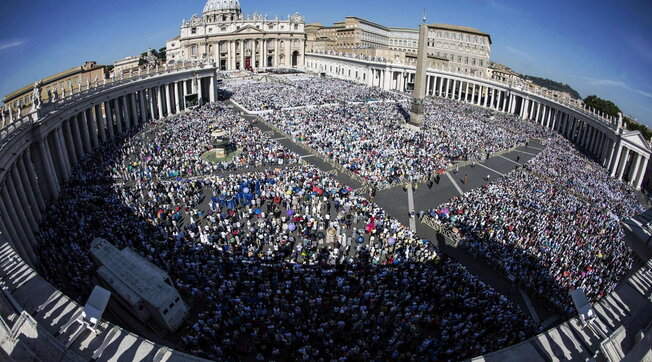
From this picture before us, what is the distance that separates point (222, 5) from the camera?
459 ft

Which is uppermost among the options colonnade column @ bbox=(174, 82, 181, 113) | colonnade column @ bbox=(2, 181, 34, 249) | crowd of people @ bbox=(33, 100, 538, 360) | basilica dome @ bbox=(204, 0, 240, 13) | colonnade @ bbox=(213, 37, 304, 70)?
basilica dome @ bbox=(204, 0, 240, 13)

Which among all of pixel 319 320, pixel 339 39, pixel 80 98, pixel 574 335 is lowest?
pixel 319 320

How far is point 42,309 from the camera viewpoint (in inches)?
488

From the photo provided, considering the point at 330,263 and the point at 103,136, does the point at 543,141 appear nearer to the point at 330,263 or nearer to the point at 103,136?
the point at 330,263

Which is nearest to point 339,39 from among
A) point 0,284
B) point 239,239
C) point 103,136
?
point 103,136

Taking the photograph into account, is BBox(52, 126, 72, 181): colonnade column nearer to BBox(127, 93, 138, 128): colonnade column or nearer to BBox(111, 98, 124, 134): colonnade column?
BBox(111, 98, 124, 134): colonnade column

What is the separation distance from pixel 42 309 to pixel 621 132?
53.2 m

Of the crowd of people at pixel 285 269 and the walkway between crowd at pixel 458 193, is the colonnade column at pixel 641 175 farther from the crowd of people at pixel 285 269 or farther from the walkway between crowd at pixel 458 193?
the crowd of people at pixel 285 269

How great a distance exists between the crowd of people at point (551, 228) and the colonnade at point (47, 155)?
1020 inches

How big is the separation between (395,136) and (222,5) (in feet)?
386

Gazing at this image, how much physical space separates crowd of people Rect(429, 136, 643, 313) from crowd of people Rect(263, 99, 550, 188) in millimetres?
7828

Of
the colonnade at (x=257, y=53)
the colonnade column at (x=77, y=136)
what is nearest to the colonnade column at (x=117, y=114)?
the colonnade column at (x=77, y=136)

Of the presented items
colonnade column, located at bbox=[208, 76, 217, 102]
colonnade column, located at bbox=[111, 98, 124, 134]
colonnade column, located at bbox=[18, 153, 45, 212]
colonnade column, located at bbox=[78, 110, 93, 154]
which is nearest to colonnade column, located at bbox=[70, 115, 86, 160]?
colonnade column, located at bbox=[78, 110, 93, 154]

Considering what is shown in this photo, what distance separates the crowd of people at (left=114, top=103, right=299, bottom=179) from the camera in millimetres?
35719
